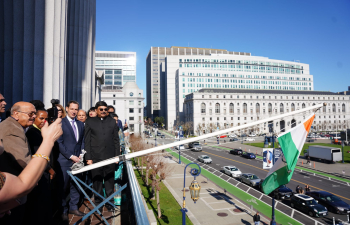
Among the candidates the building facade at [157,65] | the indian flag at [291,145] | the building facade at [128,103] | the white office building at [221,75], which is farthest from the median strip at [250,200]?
the building facade at [157,65]

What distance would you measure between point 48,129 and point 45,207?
192 centimetres

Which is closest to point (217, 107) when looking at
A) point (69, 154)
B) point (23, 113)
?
point (69, 154)

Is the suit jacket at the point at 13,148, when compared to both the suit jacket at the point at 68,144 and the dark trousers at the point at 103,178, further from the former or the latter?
the dark trousers at the point at 103,178

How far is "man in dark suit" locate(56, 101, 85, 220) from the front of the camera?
4859 millimetres

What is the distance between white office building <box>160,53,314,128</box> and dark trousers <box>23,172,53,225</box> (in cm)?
10328

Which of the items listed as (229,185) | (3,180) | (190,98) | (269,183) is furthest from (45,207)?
(190,98)

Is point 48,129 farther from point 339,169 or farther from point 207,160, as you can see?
point 339,169

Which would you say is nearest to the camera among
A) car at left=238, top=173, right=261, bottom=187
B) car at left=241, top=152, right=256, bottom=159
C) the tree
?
the tree

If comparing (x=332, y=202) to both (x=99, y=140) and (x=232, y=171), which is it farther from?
Answer: (x=99, y=140)

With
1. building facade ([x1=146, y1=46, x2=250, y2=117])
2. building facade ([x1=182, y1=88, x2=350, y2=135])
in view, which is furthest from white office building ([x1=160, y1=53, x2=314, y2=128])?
building facade ([x1=146, y1=46, x2=250, y2=117])

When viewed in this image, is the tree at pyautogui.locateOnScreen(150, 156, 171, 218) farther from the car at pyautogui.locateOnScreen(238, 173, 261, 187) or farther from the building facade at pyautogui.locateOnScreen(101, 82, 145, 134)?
the building facade at pyautogui.locateOnScreen(101, 82, 145, 134)

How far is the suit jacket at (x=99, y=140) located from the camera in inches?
205

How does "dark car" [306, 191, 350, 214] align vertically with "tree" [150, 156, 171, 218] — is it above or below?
below

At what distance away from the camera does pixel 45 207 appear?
3346 mm
